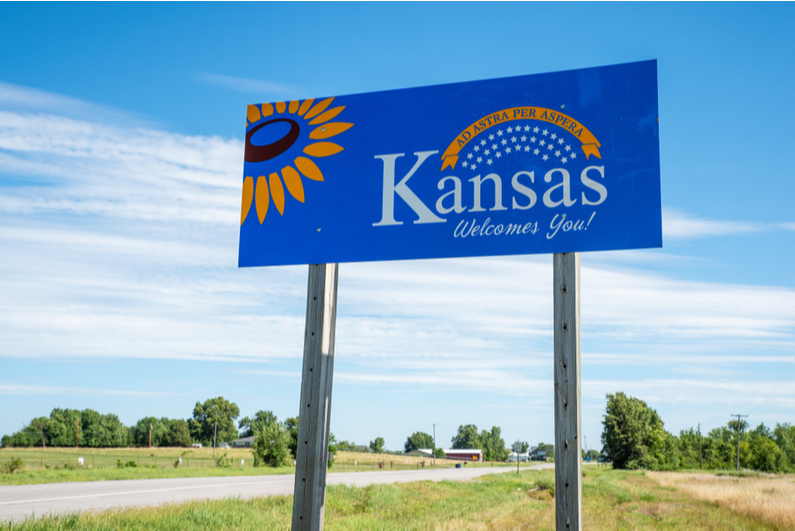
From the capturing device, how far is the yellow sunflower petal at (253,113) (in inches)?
232

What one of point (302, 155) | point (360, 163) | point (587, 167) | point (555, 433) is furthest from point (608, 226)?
point (302, 155)

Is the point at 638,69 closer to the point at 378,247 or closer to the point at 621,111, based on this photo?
the point at 621,111

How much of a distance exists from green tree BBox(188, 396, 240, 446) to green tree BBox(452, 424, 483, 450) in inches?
2578

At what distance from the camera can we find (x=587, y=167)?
183 inches

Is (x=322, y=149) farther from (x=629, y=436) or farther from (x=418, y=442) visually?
(x=418, y=442)

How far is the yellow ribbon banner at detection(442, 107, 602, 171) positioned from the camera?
468 cm

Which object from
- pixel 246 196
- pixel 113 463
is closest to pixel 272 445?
pixel 113 463

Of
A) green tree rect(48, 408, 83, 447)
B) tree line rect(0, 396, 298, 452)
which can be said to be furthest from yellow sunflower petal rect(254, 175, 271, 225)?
green tree rect(48, 408, 83, 447)

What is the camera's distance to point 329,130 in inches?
219

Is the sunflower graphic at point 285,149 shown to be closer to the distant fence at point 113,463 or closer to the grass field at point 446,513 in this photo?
the grass field at point 446,513

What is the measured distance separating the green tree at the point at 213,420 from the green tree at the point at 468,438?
6548 cm

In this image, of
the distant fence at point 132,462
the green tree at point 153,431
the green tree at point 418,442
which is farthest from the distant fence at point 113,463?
the green tree at point 418,442

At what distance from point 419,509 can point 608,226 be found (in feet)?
45.3

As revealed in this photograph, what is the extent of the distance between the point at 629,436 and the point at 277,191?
7099 centimetres
